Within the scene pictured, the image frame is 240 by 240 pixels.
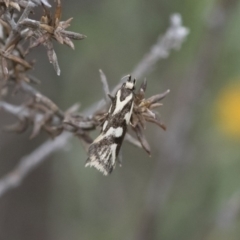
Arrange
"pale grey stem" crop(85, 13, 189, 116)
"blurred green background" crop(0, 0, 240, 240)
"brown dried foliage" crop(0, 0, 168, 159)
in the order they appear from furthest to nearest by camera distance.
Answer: "blurred green background" crop(0, 0, 240, 240), "pale grey stem" crop(85, 13, 189, 116), "brown dried foliage" crop(0, 0, 168, 159)

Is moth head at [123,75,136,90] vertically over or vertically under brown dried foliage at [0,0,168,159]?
over

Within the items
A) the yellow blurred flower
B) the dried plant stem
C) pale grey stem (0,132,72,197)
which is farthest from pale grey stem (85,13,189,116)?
the yellow blurred flower

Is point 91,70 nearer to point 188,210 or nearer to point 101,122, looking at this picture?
point 188,210

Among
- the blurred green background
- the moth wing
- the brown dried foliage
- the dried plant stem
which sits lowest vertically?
the moth wing

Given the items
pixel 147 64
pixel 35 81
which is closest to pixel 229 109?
pixel 147 64

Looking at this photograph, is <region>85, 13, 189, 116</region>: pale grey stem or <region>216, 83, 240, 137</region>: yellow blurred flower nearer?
<region>85, 13, 189, 116</region>: pale grey stem

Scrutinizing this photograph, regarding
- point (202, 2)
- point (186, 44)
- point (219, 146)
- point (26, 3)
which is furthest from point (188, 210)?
point (26, 3)

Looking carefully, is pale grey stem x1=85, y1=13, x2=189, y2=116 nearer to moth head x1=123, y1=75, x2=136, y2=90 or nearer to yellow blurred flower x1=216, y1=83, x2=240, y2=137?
moth head x1=123, y1=75, x2=136, y2=90

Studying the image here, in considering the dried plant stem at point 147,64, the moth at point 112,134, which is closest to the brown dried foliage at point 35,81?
the moth at point 112,134

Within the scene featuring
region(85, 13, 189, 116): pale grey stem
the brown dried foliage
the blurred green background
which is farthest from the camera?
the blurred green background
